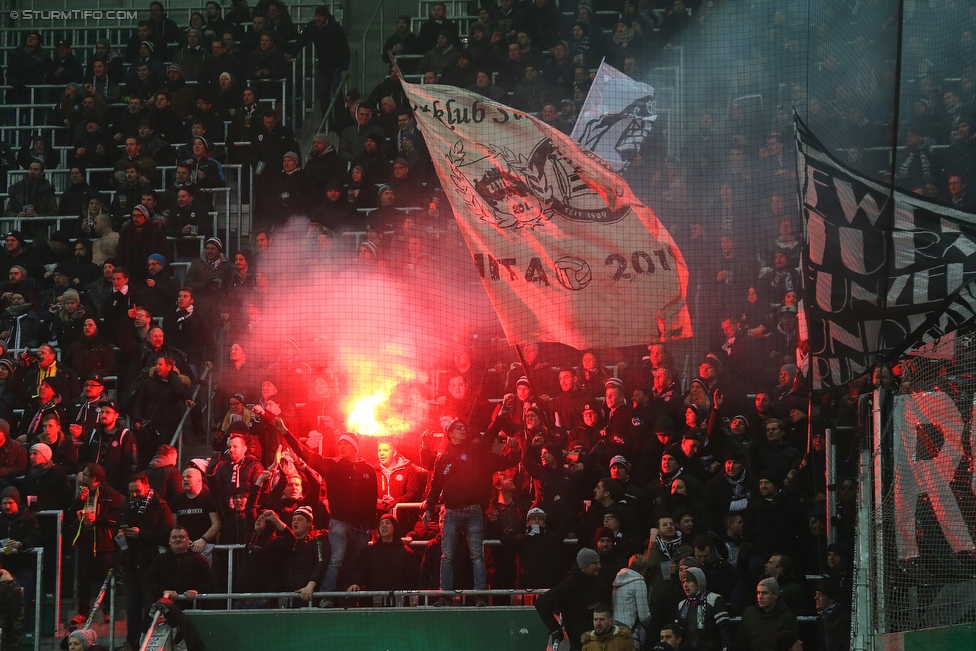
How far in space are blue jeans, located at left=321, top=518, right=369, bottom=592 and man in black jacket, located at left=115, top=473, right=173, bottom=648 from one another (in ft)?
4.27

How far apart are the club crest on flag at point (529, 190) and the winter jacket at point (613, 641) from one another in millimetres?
4218

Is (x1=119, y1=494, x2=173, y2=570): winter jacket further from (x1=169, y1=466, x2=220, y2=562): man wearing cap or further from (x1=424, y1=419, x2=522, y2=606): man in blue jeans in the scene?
(x1=424, y1=419, x2=522, y2=606): man in blue jeans

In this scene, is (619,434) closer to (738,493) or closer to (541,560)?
(738,493)

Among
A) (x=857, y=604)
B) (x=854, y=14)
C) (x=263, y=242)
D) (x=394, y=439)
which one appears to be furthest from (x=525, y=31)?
(x=857, y=604)

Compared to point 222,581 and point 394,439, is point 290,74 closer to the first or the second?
point 394,439

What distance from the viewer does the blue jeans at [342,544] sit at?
36.2ft

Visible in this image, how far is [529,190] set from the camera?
498 inches

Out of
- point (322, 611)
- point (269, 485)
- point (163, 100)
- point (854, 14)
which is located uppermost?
point (163, 100)

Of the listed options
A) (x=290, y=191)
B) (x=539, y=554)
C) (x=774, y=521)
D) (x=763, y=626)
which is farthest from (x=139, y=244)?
(x=763, y=626)

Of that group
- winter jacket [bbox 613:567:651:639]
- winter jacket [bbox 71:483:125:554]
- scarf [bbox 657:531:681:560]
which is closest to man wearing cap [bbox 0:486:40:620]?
winter jacket [bbox 71:483:125:554]

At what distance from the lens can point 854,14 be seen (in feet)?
31.1

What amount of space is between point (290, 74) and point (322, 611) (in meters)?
8.68

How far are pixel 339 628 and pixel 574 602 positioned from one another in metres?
1.96

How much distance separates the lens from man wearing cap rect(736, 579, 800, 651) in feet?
30.8
